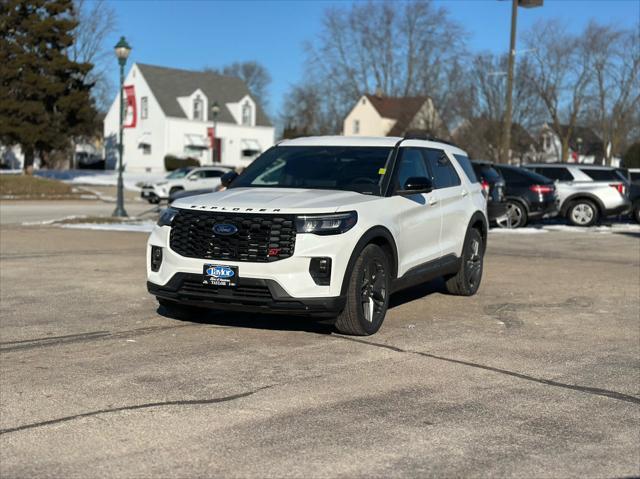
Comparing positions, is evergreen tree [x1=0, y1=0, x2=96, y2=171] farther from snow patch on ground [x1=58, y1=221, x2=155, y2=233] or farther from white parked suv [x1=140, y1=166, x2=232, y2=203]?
snow patch on ground [x1=58, y1=221, x2=155, y2=233]

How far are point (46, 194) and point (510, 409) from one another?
108 feet

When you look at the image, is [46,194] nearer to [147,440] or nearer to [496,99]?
[496,99]

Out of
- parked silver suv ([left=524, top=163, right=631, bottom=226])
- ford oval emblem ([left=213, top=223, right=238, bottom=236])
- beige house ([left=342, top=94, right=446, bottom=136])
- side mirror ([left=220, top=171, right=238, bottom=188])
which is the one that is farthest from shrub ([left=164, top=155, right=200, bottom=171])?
ford oval emblem ([left=213, top=223, right=238, bottom=236])

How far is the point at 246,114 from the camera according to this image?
69.6 metres

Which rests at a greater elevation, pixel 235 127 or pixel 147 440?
pixel 235 127

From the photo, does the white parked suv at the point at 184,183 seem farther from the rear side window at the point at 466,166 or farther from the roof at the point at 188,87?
the roof at the point at 188,87

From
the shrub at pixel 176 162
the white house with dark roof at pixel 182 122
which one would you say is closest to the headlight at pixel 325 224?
the shrub at pixel 176 162

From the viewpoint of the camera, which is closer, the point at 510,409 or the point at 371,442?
the point at 371,442

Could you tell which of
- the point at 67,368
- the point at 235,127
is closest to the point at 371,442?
the point at 67,368

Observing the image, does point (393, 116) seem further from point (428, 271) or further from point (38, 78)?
point (428, 271)

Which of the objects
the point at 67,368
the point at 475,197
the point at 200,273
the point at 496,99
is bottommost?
the point at 67,368

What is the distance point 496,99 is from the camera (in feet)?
156

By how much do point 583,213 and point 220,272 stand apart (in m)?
17.9

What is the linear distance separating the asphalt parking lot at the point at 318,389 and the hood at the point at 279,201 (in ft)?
3.79
